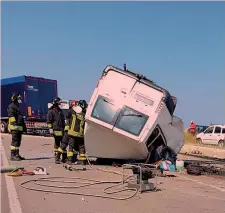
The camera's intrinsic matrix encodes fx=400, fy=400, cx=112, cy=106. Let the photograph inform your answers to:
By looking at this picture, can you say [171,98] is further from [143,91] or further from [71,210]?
[71,210]

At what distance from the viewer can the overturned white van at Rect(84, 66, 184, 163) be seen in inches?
396

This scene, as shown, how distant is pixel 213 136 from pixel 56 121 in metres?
18.0

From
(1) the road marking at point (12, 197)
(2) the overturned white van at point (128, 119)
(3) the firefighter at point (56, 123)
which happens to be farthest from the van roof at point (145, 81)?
(1) the road marking at point (12, 197)

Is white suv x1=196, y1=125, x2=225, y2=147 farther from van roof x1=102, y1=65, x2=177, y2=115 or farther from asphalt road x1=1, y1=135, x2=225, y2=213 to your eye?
asphalt road x1=1, y1=135, x2=225, y2=213

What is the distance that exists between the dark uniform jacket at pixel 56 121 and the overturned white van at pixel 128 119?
1.12 metres

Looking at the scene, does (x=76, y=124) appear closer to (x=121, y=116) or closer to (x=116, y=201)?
(x=121, y=116)

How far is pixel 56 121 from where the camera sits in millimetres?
11344

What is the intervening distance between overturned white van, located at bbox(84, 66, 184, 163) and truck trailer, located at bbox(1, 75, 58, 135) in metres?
13.5

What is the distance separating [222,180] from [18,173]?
15.4 feet

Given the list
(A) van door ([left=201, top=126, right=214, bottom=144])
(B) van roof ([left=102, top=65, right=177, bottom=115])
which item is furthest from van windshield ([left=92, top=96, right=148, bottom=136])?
(A) van door ([left=201, top=126, right=214, bottom=144])

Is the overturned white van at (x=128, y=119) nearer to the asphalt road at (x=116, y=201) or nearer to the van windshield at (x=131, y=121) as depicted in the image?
the van windshield at (x=131, y=121)

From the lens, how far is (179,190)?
752cm

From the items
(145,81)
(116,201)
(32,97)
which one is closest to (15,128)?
(145,81)

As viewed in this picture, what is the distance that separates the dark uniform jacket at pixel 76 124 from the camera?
10875 mm
